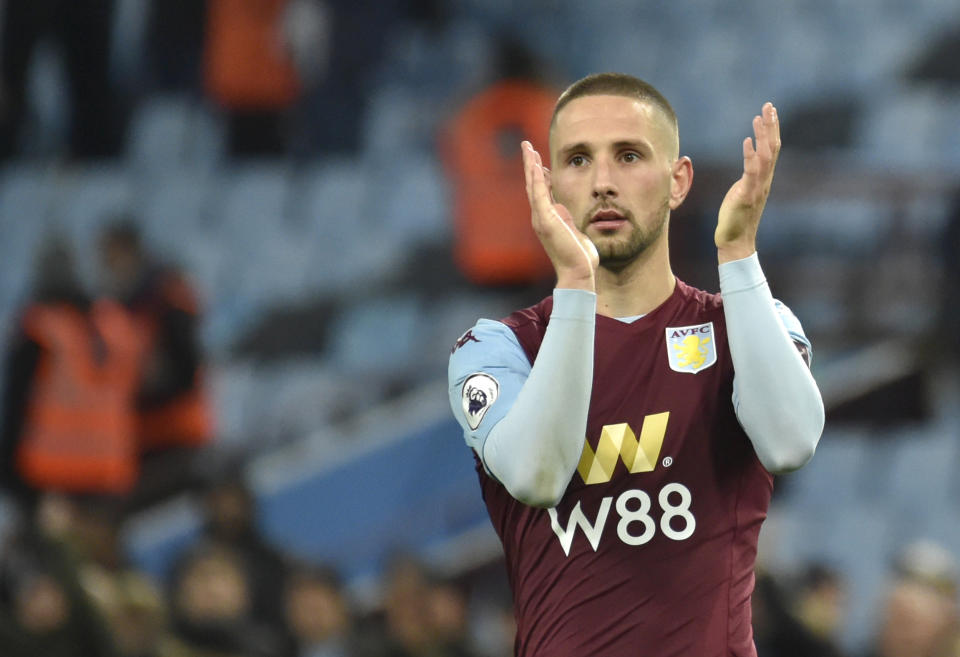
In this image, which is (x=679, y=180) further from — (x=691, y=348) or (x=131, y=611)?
(x=131, y=611)

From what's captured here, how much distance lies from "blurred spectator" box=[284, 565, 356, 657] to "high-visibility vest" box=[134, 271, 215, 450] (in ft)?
4.04


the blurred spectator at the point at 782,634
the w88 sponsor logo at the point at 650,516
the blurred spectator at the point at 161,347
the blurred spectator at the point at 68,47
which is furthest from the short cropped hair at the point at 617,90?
the blurred spectator at the point at 68,47

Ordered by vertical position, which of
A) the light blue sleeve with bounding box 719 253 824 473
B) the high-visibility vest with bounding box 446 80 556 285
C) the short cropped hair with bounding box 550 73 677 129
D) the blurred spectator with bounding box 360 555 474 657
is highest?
the high-visibility vest with bounding box 446 80 556 285

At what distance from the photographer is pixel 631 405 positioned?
2.35 metres

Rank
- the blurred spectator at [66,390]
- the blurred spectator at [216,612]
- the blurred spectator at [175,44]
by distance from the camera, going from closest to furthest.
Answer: the blurred spectator at [216,612], the blurred spectator at [66,390], the blurred spectator at [175,44]

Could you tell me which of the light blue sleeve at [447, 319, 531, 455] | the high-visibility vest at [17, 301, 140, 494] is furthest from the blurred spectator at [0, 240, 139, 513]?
the light blue sleeve at [447, 319, 531, 455]

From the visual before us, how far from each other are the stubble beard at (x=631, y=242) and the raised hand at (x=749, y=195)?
0.14 metres

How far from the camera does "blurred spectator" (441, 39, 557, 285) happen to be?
26.2ft

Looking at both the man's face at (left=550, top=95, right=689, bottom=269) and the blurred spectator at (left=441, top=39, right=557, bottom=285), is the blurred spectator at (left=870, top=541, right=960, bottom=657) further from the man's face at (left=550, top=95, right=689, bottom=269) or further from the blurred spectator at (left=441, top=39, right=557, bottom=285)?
the blurred spectator at (left=441, top=39, right=557, bottom=285)

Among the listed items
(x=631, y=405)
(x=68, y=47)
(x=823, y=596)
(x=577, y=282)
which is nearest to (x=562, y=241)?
(x=577, y=282)

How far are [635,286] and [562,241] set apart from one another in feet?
0.78

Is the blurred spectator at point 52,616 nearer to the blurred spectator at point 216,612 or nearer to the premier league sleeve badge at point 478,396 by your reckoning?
the blurred spectator at point 216,612

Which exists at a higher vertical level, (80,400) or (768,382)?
(80,400)

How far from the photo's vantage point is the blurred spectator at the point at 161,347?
6.96 m
